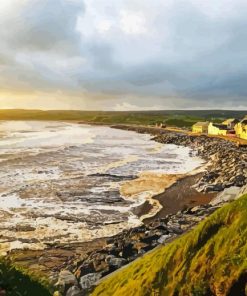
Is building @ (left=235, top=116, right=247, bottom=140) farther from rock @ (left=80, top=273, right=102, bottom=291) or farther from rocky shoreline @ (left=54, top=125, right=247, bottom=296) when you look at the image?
rock @ (left=80, top=273, right=102, bottom=291)

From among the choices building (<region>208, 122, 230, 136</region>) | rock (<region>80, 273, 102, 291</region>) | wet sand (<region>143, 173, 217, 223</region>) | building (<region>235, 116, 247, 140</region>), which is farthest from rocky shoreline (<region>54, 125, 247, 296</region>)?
building (<region>208, 122, 230, 136</region>)

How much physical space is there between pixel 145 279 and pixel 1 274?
2649mm

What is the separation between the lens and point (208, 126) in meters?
127

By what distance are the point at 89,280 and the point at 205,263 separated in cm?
731

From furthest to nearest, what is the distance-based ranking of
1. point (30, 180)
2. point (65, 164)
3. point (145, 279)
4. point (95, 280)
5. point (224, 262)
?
point (65, 164) → point (30, 180) → point (95, 280) → point (145, 279) → point (224, 262)

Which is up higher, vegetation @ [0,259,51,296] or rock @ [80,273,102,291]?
vegetation @ [0,259,51,296]

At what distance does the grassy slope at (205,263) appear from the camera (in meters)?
6.02

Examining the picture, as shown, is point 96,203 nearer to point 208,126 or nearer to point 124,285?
point 124,285

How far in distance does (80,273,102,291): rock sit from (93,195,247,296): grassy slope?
17.0 feet

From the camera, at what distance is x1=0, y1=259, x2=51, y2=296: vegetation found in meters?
5.01

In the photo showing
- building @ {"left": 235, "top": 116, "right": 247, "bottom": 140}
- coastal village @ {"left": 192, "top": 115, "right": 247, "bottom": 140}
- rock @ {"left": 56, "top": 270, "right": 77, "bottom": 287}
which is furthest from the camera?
coastal village @ {"left": 192, "top": 115, "right": 247, "bottom": 140}

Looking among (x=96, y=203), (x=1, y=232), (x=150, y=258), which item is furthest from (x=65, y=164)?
(x=150, y=258)

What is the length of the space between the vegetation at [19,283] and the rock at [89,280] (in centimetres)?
630

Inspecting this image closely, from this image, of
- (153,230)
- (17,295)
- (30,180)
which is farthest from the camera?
(30,180)
